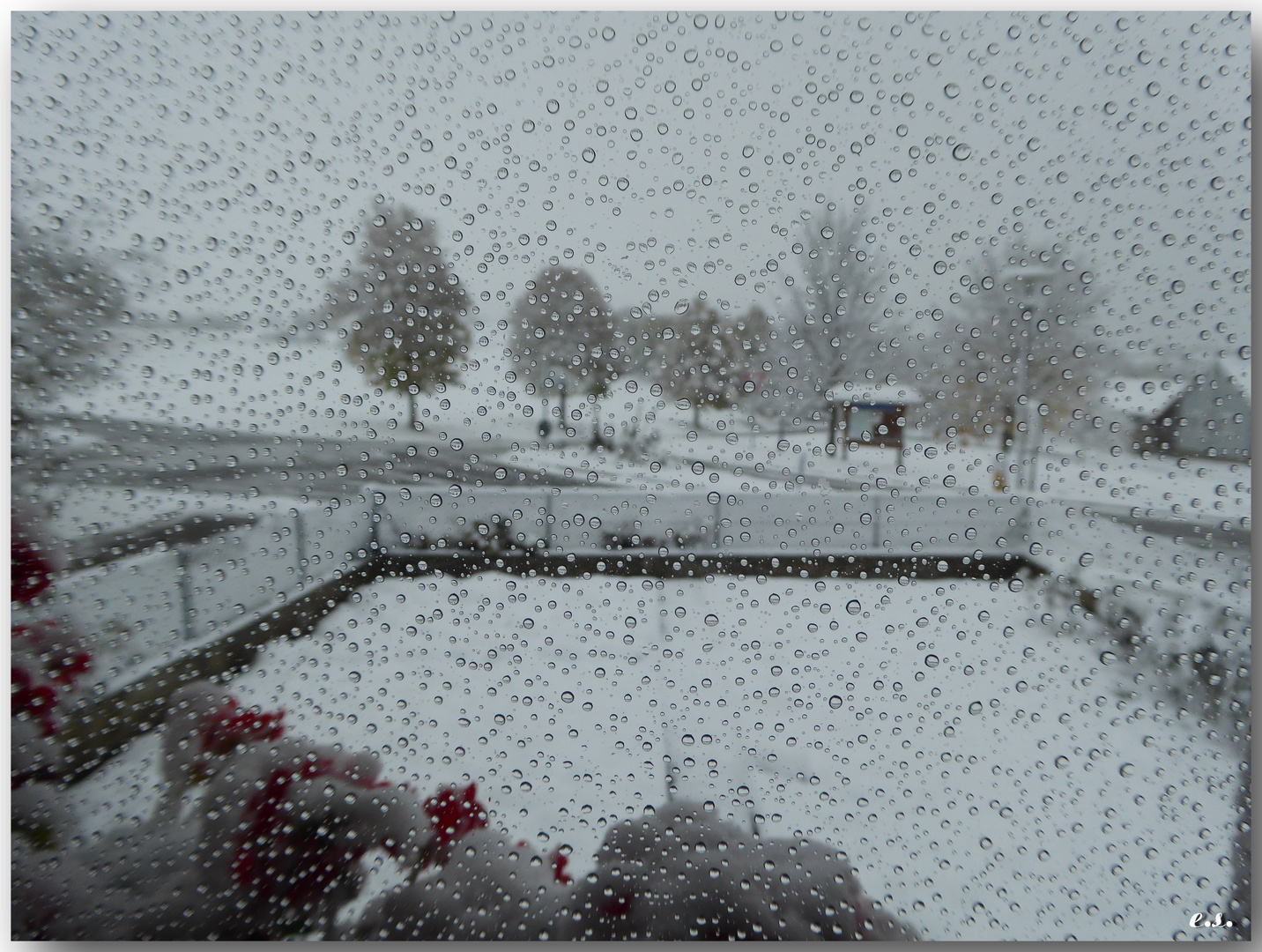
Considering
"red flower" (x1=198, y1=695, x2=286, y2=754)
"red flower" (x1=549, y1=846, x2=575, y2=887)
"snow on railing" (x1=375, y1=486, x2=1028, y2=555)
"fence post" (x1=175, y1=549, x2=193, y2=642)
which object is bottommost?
"red flower" (x1=549, y1=846, x2=575, y2=887)

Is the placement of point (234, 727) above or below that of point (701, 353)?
below

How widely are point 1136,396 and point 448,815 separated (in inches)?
53.7

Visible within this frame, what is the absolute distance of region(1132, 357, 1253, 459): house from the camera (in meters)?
1.05

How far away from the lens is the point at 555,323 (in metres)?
1.06

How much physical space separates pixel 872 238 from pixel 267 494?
1109 millimetres

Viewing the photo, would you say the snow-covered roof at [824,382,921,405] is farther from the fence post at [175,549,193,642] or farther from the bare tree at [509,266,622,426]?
the fence post at [175,549,193,642]

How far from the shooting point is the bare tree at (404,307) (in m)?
1.05

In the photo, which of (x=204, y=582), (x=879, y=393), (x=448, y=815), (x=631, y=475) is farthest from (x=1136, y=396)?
(x=204, y=582)

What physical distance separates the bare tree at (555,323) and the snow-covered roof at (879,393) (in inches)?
15.7

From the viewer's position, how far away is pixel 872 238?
1050 millimetres

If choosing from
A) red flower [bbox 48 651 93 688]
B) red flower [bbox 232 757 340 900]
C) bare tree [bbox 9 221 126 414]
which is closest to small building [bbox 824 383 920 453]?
red flower [bbox 232 757 340 900]

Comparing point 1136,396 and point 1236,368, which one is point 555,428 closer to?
point 1136,396

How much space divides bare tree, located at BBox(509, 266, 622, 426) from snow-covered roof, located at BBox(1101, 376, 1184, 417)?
0.82 meters

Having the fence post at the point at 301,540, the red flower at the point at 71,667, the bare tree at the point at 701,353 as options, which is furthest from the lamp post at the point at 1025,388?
the red flower at the point at 71,667
